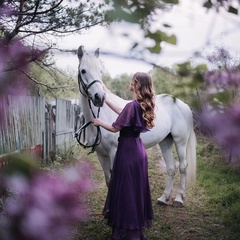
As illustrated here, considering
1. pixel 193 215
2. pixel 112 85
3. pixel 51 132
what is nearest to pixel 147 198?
pixel 193 215

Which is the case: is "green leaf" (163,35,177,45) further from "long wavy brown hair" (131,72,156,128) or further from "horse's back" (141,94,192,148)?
"horse's back" (141,94,192,148)

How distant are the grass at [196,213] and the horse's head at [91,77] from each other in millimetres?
652

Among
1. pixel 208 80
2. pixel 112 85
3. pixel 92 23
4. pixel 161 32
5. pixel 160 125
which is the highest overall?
pixel 92 23

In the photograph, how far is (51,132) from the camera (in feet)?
22.7

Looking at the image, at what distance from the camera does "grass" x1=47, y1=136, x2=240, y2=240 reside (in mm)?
3219

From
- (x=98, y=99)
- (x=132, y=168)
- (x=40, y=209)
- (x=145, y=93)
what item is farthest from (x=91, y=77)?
(x=40, y=209)

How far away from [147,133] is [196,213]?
1200 millimetres

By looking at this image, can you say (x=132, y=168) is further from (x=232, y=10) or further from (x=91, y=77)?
(x=232, y=10)

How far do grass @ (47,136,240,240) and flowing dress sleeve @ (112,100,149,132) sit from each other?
0.52 metres

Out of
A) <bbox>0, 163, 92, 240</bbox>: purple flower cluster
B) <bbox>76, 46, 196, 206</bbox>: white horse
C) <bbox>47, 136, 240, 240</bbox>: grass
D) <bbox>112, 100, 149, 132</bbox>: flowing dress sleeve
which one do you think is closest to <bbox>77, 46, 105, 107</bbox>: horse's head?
<bbox>76, 46, 196, 206</bbox>: white horse

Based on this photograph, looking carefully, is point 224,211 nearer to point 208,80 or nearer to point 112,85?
point 208,80

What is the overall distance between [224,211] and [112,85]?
4054 centimetres

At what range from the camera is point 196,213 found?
393 cm

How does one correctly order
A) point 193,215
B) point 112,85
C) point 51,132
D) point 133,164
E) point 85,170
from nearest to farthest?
point 85,170 → point 133,164 → point 193,215 → point 51,132 → point 112,85
